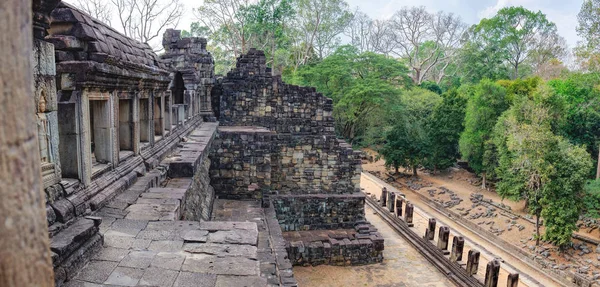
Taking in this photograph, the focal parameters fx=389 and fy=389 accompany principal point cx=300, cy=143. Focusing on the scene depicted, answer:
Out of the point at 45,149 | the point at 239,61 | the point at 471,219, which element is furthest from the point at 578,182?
the point at 45,149

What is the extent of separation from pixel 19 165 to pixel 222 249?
2954 millimetres

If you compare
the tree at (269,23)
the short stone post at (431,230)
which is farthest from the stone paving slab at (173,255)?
the tree at (269,23)

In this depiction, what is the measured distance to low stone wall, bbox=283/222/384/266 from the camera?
1224 cm

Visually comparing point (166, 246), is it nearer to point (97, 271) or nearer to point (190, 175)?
point (97, 271)

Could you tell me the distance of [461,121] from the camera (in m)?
25.4

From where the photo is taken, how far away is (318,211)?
1455 cm

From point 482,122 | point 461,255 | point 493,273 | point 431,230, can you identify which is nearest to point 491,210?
point 482,122

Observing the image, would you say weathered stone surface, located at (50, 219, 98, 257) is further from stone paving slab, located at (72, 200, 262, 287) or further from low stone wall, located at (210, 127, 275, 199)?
low stone wall, located at (210, 127, 275, 199)

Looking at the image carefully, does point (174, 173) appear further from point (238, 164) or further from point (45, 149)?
point (238, 164)

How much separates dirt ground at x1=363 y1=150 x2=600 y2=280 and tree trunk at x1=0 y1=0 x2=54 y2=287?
16.8 metres

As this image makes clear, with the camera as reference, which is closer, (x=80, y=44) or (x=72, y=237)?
(x=72, y=237)

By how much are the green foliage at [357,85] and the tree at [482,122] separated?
4.86 meters

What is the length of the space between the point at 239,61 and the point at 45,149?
13.0m

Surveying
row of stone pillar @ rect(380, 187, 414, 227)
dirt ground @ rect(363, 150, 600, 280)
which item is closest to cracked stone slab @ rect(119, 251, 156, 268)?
row of stone pillar @ rect(380, 187, 414, 227)
